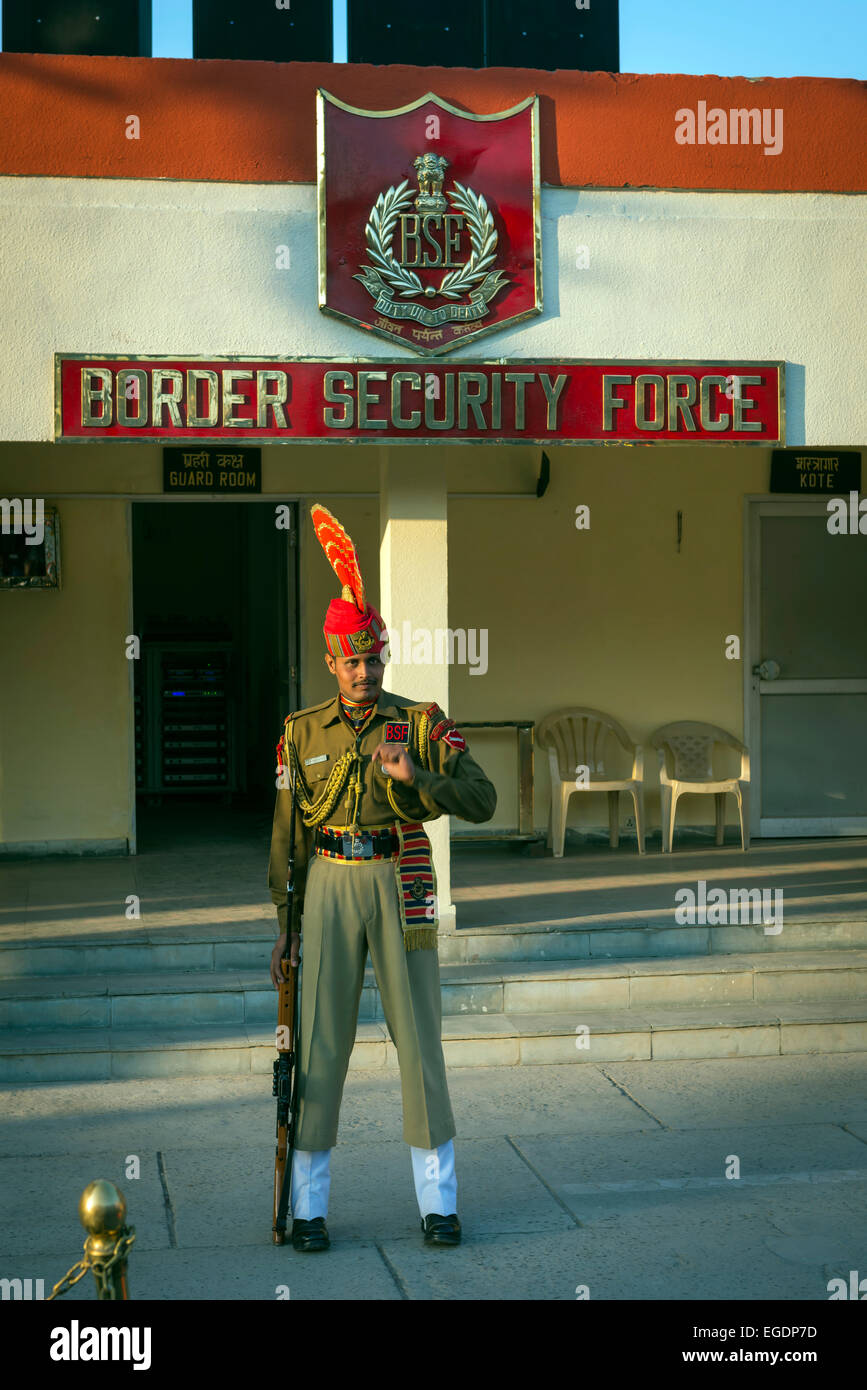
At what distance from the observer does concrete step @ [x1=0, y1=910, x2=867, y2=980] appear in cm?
721

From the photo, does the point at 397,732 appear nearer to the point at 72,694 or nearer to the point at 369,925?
the point at 369,925

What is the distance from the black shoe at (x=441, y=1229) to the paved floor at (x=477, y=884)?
117 inches

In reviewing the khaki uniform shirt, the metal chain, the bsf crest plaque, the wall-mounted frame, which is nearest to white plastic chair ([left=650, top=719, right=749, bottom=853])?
the bsf crest plaque

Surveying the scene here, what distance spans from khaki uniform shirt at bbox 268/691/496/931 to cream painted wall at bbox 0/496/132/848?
17.0 feet

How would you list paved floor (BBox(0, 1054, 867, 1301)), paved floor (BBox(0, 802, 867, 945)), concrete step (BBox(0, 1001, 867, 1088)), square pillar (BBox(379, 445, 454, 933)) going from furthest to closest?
paved floor (BBox(0, 802, 867, 945))
square pillar (BBox(379, 445, 454, 933))
concrete step (BBox(0, 1001, 867, 1088))
paved floor (BBox(0, 1054, 867, 1301))

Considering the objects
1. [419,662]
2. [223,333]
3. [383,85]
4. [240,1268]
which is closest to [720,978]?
[419,662]

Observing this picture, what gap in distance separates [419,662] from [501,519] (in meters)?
3.02

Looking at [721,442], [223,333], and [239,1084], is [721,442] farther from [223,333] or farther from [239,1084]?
[239,1084]

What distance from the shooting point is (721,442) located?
7.50 meters

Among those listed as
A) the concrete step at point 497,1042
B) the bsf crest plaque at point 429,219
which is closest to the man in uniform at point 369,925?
the concrete step at point 497,1042

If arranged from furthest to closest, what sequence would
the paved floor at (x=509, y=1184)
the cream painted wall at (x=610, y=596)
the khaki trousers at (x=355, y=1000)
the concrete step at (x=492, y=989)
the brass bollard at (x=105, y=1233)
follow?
1. the cream painted wall at (x=610, y=596)
2. the concrete step at (x=492, y=989)
3. the khaki trousers at (x=355, y=1000)
4. the paved floor at (x=509, y=1184)
5. the brass bollard at (x=105, y=1233)

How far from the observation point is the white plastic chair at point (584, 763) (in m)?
9.78

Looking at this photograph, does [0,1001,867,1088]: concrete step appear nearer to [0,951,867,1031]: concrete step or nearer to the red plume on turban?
[0,951,867,1031]: concrete step

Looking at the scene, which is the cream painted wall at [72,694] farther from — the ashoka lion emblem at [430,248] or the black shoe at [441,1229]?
the black shoe at [441,1229]
